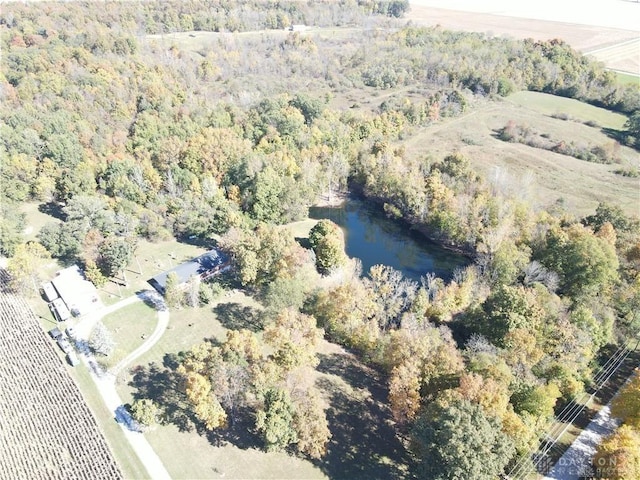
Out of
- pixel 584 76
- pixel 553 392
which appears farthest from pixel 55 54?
pixel 584 76

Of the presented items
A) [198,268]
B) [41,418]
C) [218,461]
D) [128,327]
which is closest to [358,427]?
[218,461]

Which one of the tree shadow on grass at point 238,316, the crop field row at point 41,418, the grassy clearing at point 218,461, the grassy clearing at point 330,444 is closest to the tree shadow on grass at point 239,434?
the grassy clearing at point 330,444

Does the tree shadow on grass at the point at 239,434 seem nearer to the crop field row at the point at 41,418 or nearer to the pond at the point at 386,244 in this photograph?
the crop field row at the point at 41,418

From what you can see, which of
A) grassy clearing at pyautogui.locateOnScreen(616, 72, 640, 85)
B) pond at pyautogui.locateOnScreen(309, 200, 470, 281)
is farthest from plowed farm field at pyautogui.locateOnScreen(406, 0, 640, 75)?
pond at pyautogui.locateOnScreen(309, 200, 470, 281)

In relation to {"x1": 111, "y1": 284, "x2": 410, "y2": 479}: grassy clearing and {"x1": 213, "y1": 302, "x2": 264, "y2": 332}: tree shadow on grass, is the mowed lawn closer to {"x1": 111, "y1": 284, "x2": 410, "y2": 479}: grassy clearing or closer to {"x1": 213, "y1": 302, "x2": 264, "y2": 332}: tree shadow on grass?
{"x1": 111, "y1": 284, "x2": 410, "y2": 479}: grassy clearing

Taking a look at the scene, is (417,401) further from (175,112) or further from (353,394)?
(175,112)
